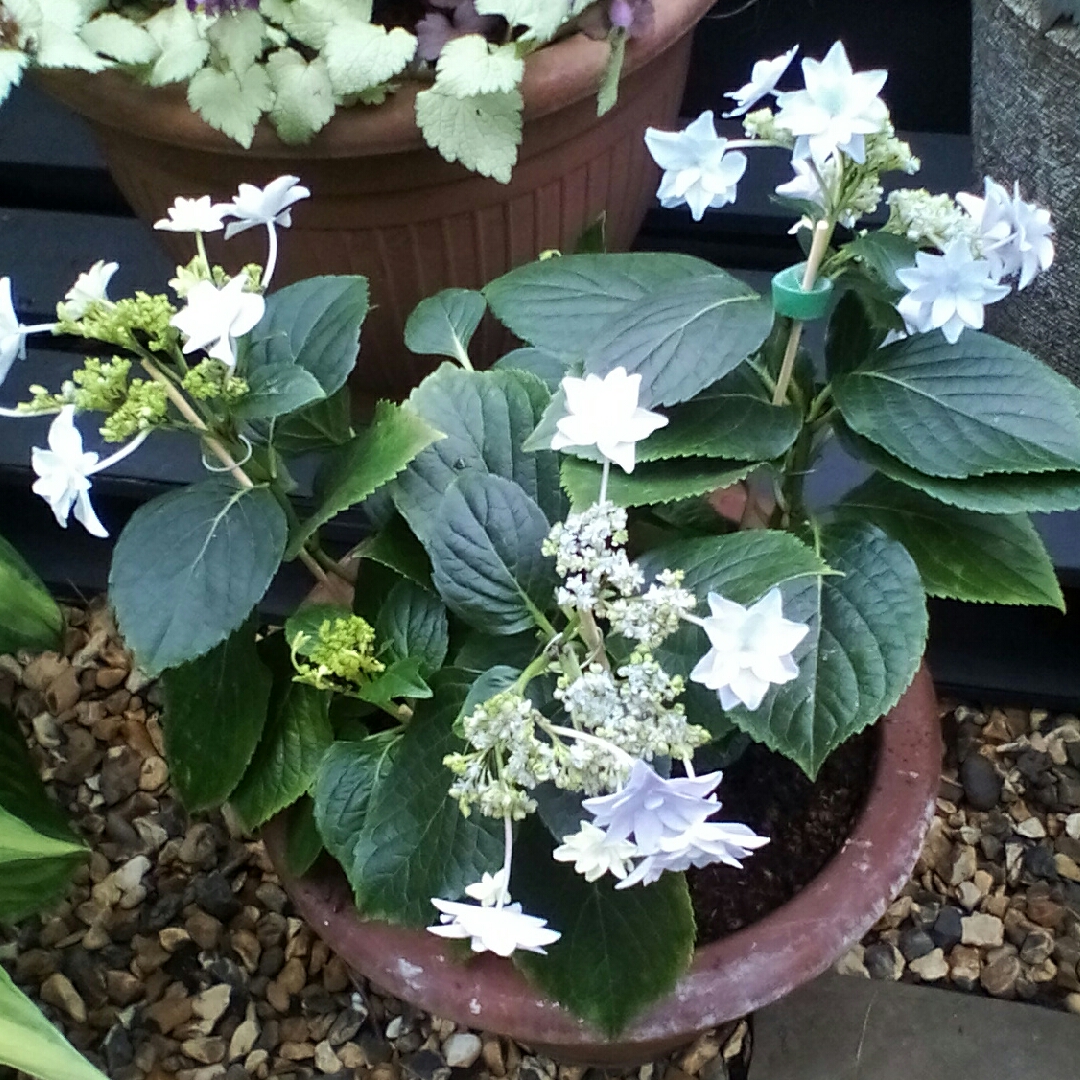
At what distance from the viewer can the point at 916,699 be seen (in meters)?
0.95

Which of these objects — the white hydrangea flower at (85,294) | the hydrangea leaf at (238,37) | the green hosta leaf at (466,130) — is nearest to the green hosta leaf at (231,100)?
the hydrangea leaf at (238,37)

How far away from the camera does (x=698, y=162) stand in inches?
25.8

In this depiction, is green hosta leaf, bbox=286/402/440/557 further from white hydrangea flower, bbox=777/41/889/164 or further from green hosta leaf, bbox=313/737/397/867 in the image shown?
white hydrangea flower, bbox=777/41/889/164

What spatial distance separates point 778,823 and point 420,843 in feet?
1.21

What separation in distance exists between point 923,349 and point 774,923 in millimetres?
429

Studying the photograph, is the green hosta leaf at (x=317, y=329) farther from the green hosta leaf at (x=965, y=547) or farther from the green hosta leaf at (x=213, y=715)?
the green hosta leaf at (x=965, y=547)

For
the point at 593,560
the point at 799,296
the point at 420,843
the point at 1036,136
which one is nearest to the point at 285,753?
the point at 420,843

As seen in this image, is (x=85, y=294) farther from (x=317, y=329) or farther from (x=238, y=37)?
(x=238, y=37)

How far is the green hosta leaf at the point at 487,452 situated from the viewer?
759 mm

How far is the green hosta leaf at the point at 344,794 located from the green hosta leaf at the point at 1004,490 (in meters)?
0.40

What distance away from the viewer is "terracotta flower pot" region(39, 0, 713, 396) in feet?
3.04

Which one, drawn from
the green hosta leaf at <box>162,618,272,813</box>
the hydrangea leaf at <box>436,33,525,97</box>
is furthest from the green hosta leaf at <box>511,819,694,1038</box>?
the hydrangea leaf at <box>436,33,525,97</box>

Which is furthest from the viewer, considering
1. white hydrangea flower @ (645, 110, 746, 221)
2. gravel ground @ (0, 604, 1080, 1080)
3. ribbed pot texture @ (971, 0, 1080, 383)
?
gravel ground @ (0, 604, 1080, 1080)

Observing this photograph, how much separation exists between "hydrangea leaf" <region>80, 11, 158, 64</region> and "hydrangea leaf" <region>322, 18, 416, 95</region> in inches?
6.0
